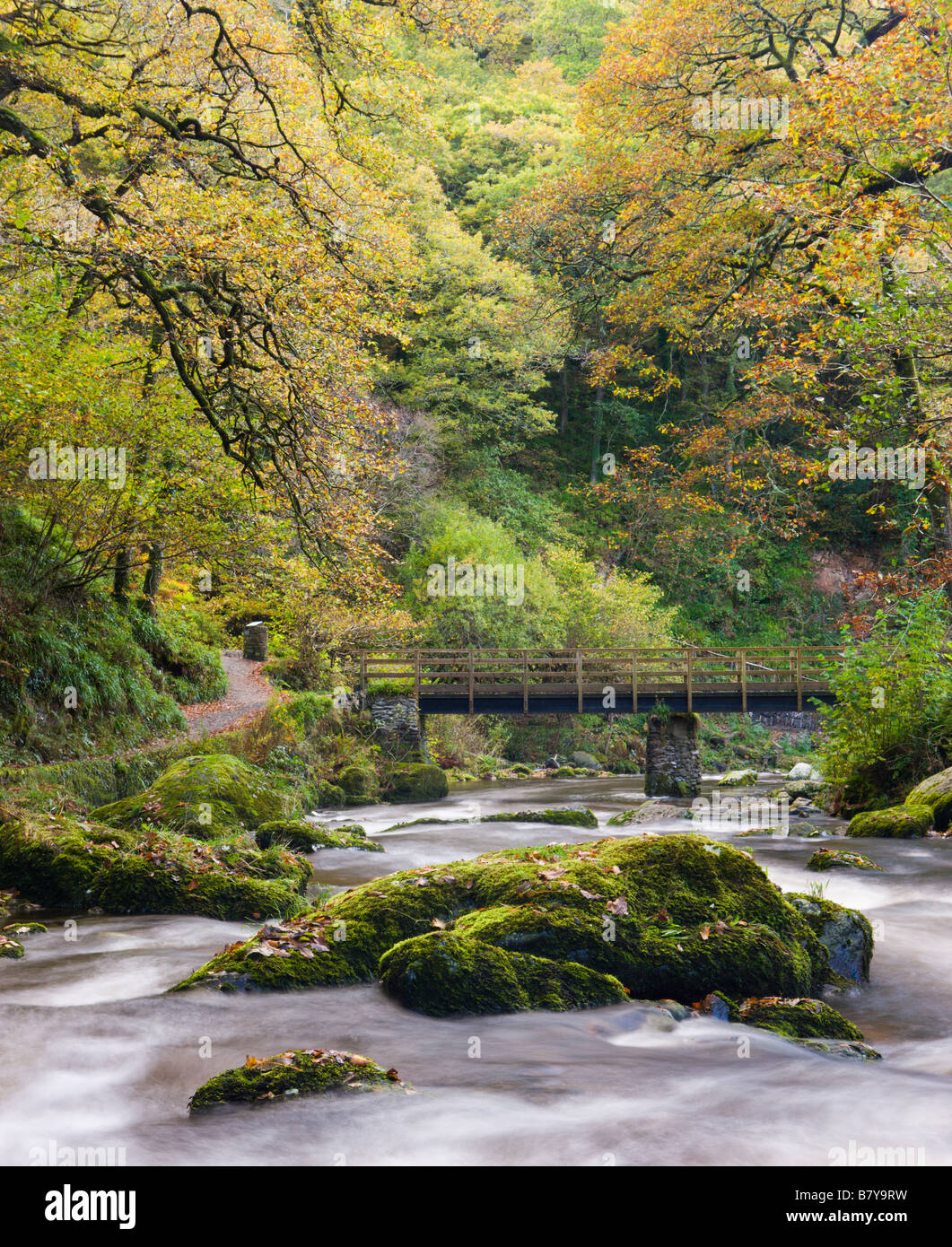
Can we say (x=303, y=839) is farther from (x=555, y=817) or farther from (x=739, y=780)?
(x=739, y=780)

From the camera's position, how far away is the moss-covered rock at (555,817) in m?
16.4

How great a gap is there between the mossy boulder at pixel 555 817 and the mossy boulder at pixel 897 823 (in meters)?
4.20

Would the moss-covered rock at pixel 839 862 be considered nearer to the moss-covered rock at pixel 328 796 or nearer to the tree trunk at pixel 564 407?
the moss-covered rock at pixel 328 796

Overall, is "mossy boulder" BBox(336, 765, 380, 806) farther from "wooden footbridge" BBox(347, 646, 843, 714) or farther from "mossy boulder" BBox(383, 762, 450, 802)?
"wooden footbridge" BBox(347, 646, 843, 714)

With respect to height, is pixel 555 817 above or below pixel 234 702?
below

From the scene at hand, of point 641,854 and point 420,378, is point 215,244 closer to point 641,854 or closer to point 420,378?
point 641,854

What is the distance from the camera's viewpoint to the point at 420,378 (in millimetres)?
32250

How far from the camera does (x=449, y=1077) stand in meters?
5.38

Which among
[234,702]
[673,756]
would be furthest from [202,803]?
[673,756]

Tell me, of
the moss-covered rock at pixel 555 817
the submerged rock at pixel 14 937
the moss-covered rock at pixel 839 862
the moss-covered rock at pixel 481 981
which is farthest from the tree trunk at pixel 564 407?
the moss-covered rock at pixel 481 981

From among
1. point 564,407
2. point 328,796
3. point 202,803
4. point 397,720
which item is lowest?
point 328,796

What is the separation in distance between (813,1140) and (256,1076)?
2786 millimetres
